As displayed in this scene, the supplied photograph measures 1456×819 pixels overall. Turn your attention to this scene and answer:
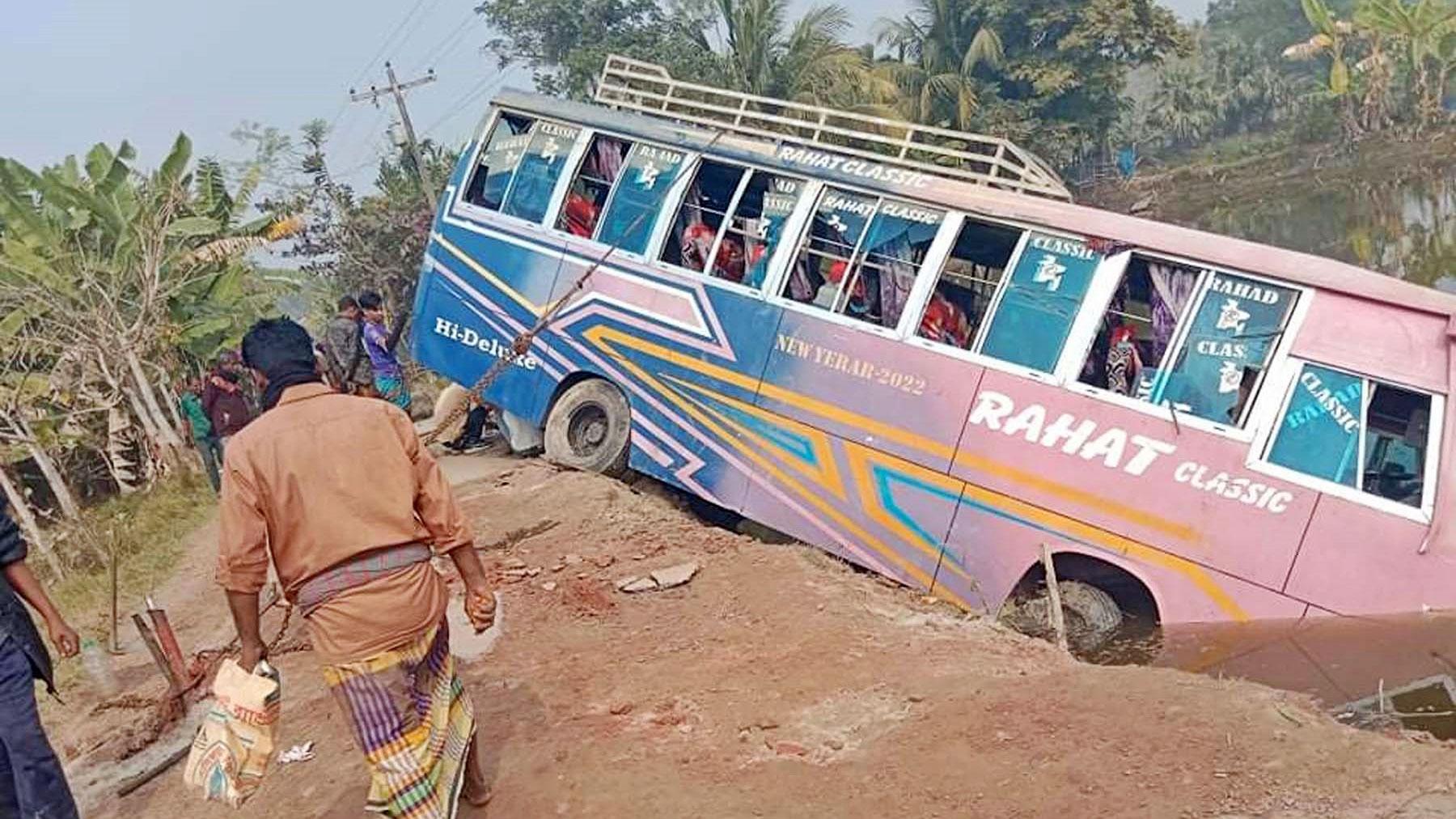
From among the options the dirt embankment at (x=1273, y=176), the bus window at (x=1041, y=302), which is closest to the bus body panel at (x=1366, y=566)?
the bus window at (x=1041, y=302)

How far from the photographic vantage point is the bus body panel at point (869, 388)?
7168 millimetres

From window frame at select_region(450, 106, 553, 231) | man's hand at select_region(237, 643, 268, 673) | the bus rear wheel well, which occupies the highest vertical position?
window frame at select_region(450, 106, 553, 231)

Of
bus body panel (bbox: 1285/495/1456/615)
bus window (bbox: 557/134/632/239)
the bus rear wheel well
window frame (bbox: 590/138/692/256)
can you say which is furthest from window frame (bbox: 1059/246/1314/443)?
bus window (bbox: 557/134/632/239)

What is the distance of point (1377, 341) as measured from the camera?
239 inches

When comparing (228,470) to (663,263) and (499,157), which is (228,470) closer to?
(663,263)

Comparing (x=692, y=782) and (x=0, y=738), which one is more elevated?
(x=692, y=782)

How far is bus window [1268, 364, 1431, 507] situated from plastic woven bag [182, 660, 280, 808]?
4938 mm

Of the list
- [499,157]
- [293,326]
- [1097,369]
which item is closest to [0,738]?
[293,326]

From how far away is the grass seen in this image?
977cm

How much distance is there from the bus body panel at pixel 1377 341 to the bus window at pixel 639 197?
4377 millimetres

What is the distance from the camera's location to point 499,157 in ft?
31.6

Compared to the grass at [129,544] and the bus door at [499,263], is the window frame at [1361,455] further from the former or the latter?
the grass at [129,544]

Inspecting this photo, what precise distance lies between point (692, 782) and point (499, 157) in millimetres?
6361

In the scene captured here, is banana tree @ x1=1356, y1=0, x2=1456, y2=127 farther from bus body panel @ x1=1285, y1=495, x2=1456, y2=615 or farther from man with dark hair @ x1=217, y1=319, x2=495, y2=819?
man with dark hair @ x1=217, y1=319, x2=495, y2=819
